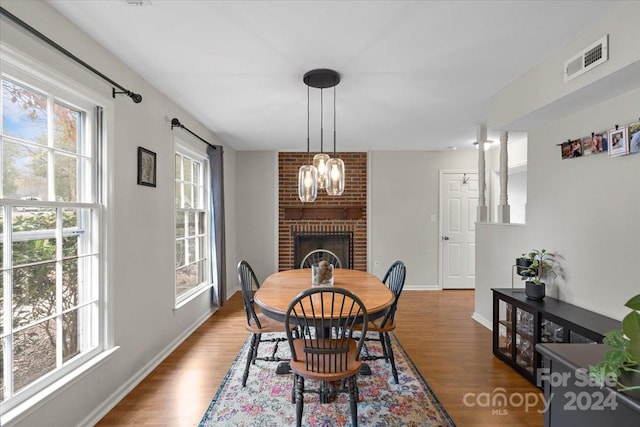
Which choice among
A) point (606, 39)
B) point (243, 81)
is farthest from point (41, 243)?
point (606, 39)

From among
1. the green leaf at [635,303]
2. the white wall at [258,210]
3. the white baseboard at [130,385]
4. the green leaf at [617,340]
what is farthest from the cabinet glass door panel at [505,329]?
the white wall at [258,210]

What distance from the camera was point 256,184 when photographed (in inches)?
212

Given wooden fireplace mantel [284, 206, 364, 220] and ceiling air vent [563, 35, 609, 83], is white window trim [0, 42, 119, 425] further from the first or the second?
wooden fireplace mantel [284, 206, 364, 220]

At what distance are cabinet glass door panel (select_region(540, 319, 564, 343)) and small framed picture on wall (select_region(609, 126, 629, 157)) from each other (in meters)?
1.23

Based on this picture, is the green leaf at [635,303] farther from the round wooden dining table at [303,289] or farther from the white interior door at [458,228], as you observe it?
the white interior door at [458,228]

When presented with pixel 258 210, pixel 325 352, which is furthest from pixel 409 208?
pixel 325 352

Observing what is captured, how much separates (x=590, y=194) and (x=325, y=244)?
370 centimetres

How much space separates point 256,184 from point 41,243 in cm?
377

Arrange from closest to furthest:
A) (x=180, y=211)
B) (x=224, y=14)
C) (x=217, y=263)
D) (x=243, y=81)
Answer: (x=224, y=14), (x=243, y=81), (x=180, y=211), (x=217, y=263)

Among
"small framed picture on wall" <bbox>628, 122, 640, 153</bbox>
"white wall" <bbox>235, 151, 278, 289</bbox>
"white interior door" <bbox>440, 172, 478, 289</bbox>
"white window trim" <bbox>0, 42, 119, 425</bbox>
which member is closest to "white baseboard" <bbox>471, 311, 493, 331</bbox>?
"white interior door" <bbox>440, 172, 478, 289</bbox>

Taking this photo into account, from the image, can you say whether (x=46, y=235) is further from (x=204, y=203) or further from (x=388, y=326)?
(x=204, y=203)

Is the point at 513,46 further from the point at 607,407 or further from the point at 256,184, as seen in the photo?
the point at 256,184

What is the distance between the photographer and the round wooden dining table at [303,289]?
2.00 m

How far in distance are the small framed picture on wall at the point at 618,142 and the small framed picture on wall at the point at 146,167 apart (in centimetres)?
342
